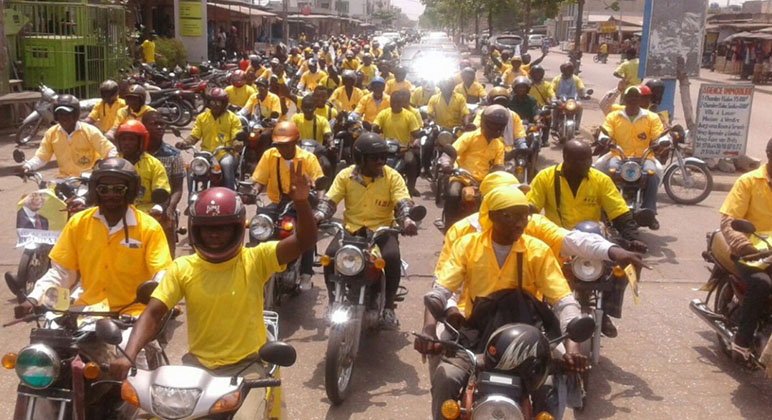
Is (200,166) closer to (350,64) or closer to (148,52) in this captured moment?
(350,64)

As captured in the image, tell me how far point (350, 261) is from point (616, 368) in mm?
2082

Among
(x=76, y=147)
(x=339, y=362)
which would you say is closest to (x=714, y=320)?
(x=339, y=362)

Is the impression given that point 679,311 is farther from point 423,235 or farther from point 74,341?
point 74,341

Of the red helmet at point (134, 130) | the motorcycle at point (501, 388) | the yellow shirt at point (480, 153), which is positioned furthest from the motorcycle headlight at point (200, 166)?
the motorcycle at point (501, 388)

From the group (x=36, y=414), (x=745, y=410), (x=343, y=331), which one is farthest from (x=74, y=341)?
(x=745, y=410)

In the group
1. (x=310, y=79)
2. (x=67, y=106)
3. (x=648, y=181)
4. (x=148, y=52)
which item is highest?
(x=67, y=106)

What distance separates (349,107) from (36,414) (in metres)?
10.5

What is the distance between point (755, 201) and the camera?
5.56 meters

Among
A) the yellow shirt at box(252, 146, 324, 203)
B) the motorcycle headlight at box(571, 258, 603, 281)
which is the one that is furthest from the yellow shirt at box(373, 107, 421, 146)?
the motorcycle headlight at box(571, 258, 603, 281)

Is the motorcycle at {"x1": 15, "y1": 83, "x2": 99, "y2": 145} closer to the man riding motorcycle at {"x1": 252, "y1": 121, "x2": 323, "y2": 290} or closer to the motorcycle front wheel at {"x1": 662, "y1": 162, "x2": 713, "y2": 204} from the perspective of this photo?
the man riding motorcycle at {"x1": 252, "y1": 121, "x2": 323, "y2": 290}

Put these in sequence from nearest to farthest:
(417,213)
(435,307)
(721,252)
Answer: (435,307), (417,213), (721,252)

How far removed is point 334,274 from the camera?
5.55 m

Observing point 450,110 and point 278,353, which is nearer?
point 278,353

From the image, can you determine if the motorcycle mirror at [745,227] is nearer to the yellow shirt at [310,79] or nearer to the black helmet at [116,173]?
the black helmet at [116,173]
